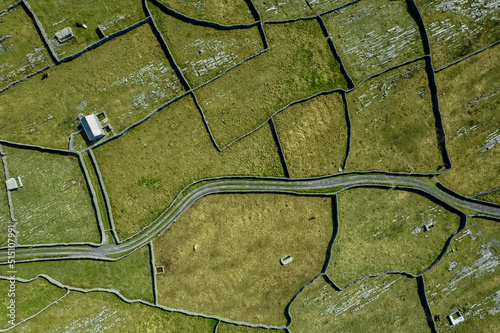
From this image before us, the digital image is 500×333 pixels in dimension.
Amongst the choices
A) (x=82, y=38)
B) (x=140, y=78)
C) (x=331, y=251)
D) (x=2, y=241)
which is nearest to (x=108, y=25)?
(x=82, y=38)

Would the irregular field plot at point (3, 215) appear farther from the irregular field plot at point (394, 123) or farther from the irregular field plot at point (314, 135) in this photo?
the irregular field plot at point (394, 123)

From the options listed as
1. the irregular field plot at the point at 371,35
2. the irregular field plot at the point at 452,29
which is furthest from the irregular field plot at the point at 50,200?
the irregular field plot at the point at 452,29

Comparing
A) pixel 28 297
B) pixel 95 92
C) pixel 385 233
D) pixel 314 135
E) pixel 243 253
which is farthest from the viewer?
pixel 385 233

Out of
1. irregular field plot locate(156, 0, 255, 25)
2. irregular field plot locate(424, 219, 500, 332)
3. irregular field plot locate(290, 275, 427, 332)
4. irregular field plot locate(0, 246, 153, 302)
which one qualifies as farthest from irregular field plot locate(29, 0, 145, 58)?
irregular field plot locate(424, 219, 500, 332)

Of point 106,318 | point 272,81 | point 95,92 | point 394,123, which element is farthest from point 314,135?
point 106,318

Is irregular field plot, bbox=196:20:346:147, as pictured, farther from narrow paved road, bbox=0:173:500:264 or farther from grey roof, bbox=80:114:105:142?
grey roof, bbox=80:114:105:142

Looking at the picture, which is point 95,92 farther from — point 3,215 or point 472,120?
point 472,120
